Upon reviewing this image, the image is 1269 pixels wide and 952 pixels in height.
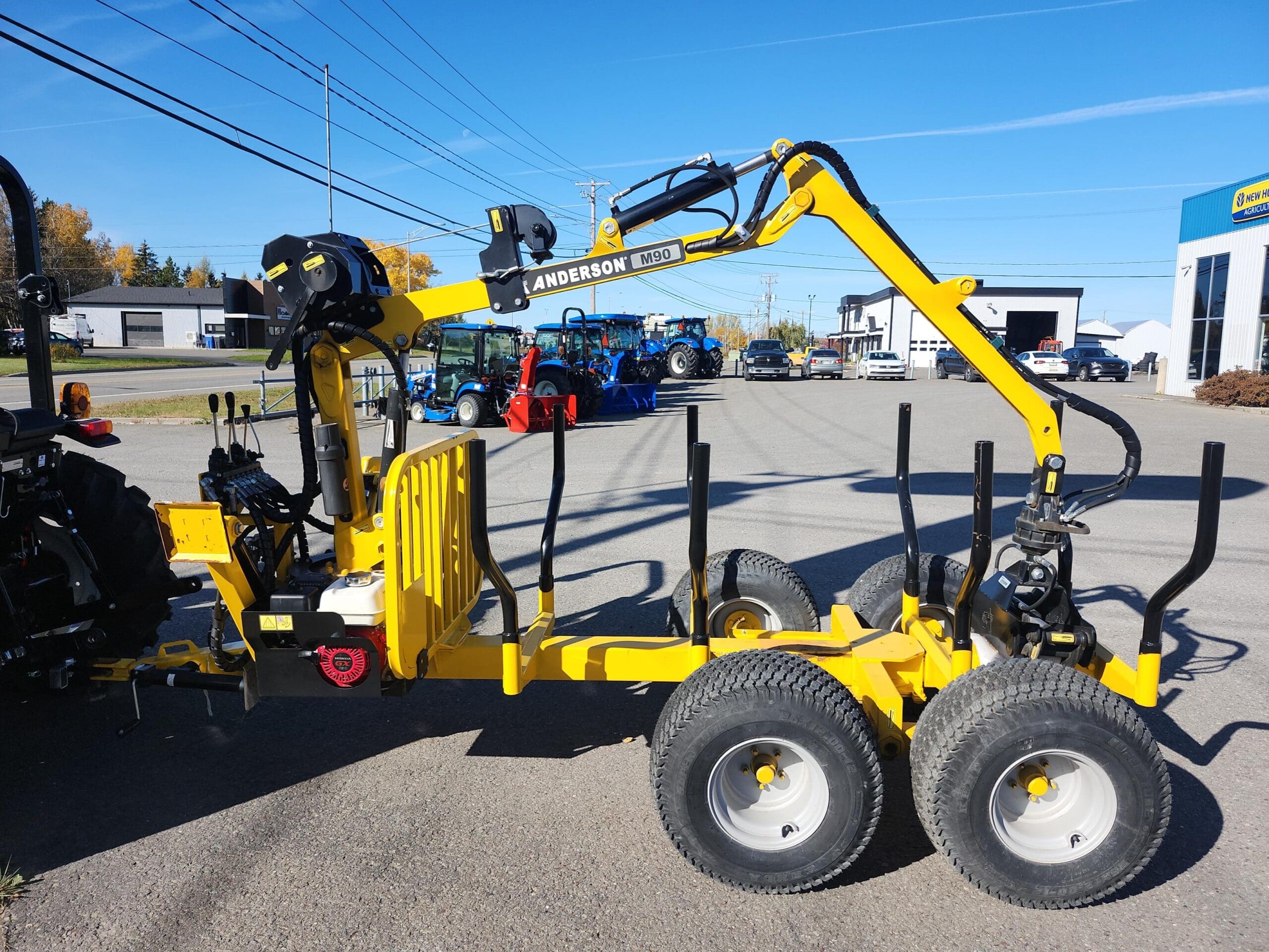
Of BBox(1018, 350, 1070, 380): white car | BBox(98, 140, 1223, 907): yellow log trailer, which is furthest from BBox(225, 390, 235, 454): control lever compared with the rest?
BBox(1018, 350, 1070, 380): white car

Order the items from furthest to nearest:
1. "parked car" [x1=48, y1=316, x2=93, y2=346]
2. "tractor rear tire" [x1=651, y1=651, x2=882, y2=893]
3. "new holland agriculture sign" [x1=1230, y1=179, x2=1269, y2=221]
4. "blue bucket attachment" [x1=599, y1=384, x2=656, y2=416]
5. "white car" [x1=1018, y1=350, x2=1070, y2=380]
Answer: "parked car" [x1=48, y1=316, x2=93, y2=346]
"white car" [x1=1018, y1=350, x2=1070, y2=380]
"new holland agriculture sign" [x1=1230, y1=179, x2=1269, y2=221]
"blue bucket attachment" [x1=599, y1=384, x2=656, y2=416]
"tractor rear tire" [x1=651, y1=651, x2=882, y2=893]

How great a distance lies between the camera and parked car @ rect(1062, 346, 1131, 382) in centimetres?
4262

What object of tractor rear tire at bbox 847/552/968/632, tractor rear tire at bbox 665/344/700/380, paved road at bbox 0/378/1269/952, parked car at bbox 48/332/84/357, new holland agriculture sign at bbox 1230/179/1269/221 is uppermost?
new holland agriculture sign at bbox 1230/179/1269/221

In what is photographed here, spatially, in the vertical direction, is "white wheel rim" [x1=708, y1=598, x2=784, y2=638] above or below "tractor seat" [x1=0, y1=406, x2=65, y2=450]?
below

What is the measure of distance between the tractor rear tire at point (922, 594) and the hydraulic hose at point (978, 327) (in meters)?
0.83

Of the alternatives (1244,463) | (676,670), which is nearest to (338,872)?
(676,670)

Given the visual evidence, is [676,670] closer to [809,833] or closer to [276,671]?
[809,833]

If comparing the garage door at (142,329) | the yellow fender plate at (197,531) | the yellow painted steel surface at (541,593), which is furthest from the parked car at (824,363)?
the garage door at (142,329)

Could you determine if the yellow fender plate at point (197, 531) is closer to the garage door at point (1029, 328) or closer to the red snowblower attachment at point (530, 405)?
the red snowblower attachment at point (530, 405)

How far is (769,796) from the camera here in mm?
3275

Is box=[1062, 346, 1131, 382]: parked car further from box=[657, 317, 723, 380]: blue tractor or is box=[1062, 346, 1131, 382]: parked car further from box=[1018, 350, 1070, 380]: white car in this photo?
box=[657, 317, 723, 380]: blue tractor

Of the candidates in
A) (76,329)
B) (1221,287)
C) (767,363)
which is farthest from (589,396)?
(76,329)

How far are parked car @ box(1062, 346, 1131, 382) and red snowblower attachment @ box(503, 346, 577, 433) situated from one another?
3309 cm

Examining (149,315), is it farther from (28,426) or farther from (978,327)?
(978,327)
